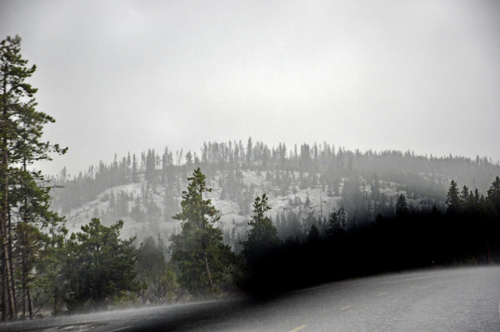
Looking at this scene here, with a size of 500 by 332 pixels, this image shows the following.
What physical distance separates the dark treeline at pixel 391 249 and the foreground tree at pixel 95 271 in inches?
580

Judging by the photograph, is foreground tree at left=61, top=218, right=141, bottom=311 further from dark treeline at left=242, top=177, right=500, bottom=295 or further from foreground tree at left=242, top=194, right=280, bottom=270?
foreground tree at left=242, top=194, right=280, bottom=270

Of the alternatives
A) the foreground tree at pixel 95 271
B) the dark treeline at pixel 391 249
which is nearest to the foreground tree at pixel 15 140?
the foreground tree at pixel 95 271

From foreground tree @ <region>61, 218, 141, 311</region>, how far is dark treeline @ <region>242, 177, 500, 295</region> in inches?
580

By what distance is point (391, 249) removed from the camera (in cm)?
5950

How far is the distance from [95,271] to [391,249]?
47.3 meters

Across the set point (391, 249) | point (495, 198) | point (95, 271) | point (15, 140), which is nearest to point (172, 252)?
point (95, 271)

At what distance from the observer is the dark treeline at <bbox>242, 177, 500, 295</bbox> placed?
142 ft

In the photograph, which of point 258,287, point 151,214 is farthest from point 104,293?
point 151,214

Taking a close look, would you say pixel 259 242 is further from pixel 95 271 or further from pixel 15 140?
pixel 15 140

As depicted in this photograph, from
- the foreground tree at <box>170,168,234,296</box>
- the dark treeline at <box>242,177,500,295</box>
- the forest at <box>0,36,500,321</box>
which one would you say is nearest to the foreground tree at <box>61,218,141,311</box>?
the forest at <box>0,36,500,321</box>

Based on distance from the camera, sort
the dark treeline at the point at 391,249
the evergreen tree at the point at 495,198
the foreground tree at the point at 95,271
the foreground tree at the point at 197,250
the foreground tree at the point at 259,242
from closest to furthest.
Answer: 1. the foreground tree at the point at 95,271
2. the foreground tree at the point at 197,250
3. the dark treeline at the point at 391,249
4. the foreground tree at the point at 259,242
5. the evergreen tree at the point at 495,198

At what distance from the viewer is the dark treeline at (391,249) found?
142 ft

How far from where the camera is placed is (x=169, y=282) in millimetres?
46406

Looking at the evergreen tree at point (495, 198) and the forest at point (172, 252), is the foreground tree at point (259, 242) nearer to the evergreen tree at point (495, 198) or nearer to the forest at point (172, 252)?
the forest at point (172, 252)
